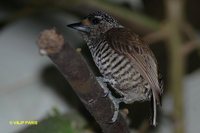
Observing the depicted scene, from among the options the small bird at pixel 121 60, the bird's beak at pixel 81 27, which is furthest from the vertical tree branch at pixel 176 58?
the bird's beak at pixel 81 27

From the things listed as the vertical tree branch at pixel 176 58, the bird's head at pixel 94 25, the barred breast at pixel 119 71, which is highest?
the bird's head at pixel 94 25

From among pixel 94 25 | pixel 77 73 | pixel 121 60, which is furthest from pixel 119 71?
pixel 77 73

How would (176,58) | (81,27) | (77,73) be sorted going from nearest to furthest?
(77,73) < (81,27) < (176,58)

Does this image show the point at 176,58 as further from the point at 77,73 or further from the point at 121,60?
the point at 77,73

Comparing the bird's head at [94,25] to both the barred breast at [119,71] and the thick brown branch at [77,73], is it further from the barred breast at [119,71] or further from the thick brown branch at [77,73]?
the thick brown branch at [77,73]

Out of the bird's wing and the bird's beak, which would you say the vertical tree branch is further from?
the bird's beak

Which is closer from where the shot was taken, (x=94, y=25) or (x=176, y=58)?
(x=94, y=25)

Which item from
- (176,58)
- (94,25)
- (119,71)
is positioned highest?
(94,25)

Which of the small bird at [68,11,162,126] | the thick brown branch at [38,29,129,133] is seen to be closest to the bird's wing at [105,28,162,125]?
the small bird at [68,11,162,126]
